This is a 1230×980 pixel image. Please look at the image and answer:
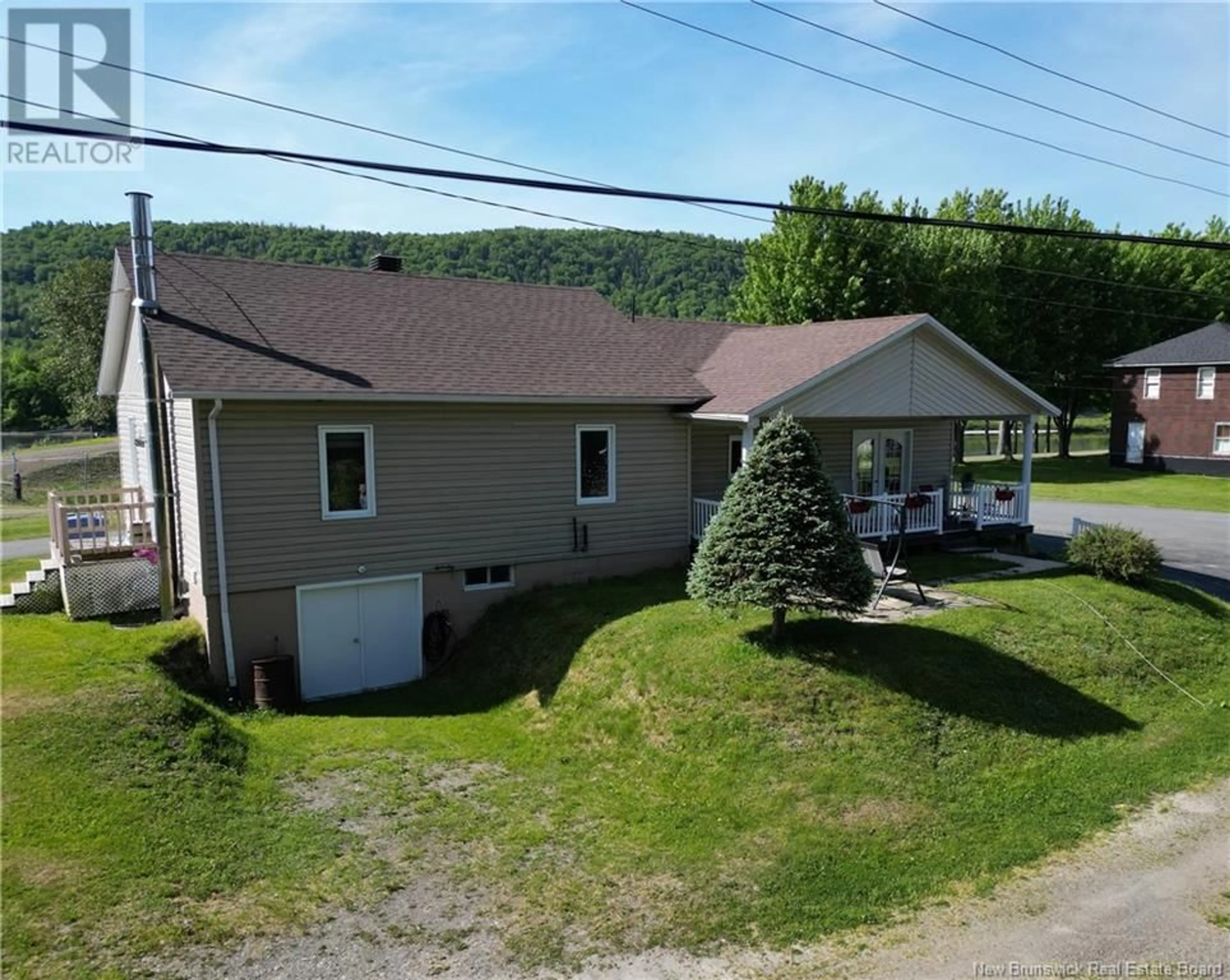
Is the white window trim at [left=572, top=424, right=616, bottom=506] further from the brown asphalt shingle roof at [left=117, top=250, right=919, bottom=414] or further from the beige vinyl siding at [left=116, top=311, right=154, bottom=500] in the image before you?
the beige vinyl siding at [left=116, top=311, right=154, bottom=500]

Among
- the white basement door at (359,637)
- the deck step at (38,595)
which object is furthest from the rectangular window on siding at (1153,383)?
the deck step at (38,595)

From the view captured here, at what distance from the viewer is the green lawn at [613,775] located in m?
7.33

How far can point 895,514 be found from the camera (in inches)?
703

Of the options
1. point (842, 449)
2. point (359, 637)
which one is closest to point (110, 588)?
point (359, 637)

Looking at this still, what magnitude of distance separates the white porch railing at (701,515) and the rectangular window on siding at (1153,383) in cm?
3537

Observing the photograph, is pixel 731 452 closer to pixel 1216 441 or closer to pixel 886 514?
pixel 886 514

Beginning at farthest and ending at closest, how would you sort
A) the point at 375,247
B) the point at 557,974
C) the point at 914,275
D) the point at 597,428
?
the point at 375,247 → the point at 914,275 → the point at 597,428 → the point at 557,974

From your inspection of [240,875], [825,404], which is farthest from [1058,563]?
[240,875]

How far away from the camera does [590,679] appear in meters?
12.5

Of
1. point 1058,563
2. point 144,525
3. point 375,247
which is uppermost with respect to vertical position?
point 375,247

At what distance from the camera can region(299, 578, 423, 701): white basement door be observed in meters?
13.7

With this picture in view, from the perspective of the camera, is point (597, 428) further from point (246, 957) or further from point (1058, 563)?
point (246, 957)

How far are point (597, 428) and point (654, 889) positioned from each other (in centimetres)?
980

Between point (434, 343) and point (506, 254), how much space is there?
4277 centimetres
